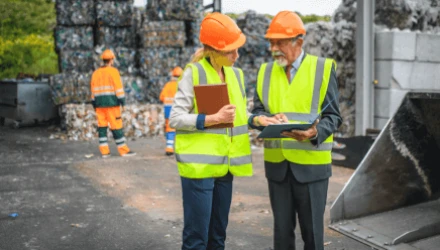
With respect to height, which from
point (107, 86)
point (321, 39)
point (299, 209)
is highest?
point (321, 39)

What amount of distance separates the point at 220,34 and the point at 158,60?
980 cm

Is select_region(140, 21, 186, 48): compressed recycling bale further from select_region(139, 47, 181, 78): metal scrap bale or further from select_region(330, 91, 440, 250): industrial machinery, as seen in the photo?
select_region(330, 91, 440, 250): industrial machinery

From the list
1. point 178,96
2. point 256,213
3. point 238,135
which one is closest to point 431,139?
point 256,213

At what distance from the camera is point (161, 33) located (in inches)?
505

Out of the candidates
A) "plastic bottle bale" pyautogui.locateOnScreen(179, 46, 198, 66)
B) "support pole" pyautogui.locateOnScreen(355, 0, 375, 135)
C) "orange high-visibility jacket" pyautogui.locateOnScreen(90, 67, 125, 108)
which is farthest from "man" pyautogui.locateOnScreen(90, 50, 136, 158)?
"support pole" pyautogui.locateOnScreen(355, 0, 375, 135)

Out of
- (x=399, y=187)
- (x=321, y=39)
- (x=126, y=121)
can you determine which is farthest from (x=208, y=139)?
(x=126, y=121)

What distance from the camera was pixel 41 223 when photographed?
5297 millimetres

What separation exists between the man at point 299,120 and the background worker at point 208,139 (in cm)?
19

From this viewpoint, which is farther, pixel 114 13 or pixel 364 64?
pixel 114 13

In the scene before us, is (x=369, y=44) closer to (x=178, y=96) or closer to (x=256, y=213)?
(x=256, y=213)

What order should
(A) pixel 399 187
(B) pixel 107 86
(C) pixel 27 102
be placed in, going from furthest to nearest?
(C) pixel 27 102, (B) pixel 107 86, (A) pixel 399 187

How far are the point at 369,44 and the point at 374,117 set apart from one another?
1.18m

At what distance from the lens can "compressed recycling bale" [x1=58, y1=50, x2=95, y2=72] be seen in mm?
12641

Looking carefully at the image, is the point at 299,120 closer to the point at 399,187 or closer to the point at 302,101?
the point at 302,101
